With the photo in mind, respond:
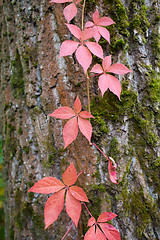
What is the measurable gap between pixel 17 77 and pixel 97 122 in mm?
571

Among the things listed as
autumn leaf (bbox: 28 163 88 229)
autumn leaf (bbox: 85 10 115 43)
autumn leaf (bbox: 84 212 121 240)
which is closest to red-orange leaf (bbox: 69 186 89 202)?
autumn leaf (bbox: 28 163 88 229)

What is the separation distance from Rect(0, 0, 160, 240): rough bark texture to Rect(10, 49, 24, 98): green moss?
59 mm

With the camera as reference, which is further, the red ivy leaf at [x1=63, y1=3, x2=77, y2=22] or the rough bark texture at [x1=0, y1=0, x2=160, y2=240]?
the rough bark texture at [x1=0, y1=0, x2=160, y2=240]

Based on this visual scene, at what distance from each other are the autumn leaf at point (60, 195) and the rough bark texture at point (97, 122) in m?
0.18

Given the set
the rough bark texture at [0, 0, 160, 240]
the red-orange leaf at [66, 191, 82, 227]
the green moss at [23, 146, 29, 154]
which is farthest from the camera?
the green moss at [23, 146, 29, 154]

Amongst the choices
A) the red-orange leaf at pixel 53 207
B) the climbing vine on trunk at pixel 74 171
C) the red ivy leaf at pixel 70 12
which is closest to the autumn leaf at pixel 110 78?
the climbing vine on trunk at pixel 74 171

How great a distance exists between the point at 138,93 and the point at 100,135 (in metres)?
0.31

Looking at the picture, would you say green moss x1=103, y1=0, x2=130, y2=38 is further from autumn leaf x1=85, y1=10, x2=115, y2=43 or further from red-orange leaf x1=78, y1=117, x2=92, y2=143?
red-orange leaf x1=78, y1=117, x2=92, y2=143

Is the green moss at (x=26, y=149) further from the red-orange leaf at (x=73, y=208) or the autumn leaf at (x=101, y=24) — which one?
the autumn leaf at (x=101, y=24)

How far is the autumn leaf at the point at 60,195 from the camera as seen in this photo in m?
0.59

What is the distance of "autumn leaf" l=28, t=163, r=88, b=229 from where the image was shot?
0.59 metres

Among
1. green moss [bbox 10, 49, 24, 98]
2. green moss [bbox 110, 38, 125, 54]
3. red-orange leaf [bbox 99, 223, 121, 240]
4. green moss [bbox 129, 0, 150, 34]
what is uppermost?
green moss [bbox 129, 0, 150, 34]

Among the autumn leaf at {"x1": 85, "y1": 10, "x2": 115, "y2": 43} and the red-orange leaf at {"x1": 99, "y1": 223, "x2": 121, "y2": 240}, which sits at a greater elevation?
the autumn leaf at {"x1": 85, "y1": 10, "x2": 115, "y2": 43}

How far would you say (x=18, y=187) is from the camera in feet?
3.20
